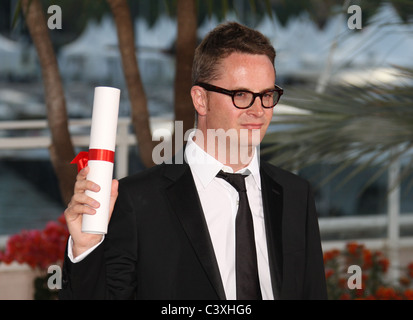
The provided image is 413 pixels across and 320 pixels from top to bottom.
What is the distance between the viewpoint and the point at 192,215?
3.71 ft

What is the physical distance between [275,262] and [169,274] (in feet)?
0.65

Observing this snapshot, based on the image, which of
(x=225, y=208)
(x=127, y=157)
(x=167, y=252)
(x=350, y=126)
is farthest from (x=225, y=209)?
(x=127, y=157)

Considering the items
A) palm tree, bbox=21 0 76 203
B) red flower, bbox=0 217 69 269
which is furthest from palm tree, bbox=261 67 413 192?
red flower, bbox=0 217 69 269

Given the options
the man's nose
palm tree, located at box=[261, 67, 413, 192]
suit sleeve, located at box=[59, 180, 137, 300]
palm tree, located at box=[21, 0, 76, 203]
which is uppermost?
palm tree, located at box=[21, 0, 76, 203]

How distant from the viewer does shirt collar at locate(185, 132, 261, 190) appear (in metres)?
1.20

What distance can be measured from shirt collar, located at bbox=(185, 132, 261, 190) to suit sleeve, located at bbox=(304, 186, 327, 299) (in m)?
0.14

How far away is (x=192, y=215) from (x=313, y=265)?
0.91 feet

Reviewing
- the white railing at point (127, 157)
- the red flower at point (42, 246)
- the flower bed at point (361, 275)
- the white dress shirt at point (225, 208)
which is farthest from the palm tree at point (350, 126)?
the white railing at point (127, 157)

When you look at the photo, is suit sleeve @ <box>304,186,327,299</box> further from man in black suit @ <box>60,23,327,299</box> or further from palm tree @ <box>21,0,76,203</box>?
palm tree @ <box>21,0,76,203</box>

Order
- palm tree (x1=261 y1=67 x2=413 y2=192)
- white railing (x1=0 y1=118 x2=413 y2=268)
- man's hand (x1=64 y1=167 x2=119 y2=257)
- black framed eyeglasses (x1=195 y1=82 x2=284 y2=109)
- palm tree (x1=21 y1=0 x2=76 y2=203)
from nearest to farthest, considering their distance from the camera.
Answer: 1. man's hand (x1=64 y1=167 x2=119 y2=257)
2. black framed eyeglasses (x1=195 y1=82 x2=284 y2=109)
3. palm tree (x1=261 y1=67 x2=413 y2=192)
4. palm tree (x1=21 y1=0 x2=76 y2=203)
5. white railing (x1=0 y1=118 x2=413 y2=268)

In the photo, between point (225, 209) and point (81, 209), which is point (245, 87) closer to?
point (225, 209)
